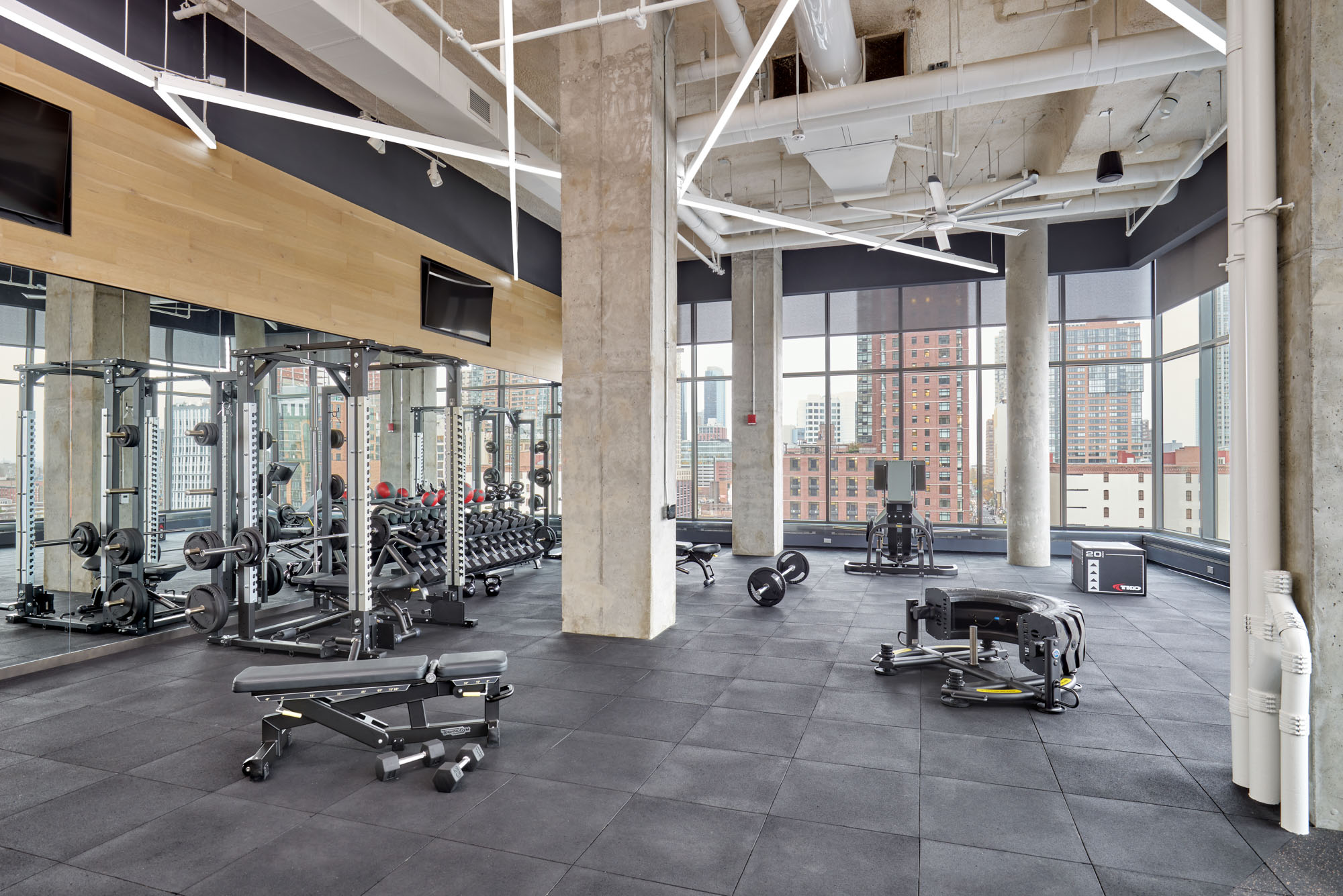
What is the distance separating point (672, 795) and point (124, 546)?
5050 mm

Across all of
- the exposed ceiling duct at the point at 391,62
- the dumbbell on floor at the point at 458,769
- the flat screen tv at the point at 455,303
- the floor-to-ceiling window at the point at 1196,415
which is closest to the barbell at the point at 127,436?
the flat screen tv at the point at 455,303

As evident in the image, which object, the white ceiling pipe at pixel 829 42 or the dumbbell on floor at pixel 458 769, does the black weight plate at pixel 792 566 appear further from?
the dumbbell on floor at pixel 458 769

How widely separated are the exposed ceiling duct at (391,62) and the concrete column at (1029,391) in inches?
275

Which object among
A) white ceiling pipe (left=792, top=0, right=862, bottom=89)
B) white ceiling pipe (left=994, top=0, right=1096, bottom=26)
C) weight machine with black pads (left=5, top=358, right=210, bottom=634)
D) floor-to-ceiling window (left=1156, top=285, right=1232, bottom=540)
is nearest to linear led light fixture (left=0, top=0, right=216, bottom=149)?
weight machine with black pads (left=5, top=358, right=210, bottom=634)

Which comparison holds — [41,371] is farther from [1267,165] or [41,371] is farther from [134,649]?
[1267,165]

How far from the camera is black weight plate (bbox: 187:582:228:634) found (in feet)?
16.6

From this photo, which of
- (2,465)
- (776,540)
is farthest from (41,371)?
(776,540)

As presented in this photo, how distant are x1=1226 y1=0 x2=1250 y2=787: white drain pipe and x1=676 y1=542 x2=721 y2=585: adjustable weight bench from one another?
585 cm

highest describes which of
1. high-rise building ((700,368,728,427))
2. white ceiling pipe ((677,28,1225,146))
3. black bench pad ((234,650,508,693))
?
white ceiling pipe ((677,28,1225,146))

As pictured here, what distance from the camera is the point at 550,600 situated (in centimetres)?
743

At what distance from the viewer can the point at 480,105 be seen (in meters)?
6.66

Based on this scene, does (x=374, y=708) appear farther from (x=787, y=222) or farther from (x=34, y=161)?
(x=787, y=222)

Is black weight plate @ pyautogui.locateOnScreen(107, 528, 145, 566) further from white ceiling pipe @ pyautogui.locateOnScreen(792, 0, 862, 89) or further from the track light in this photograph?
white ceiling pipe @ pyautogui.locateOnScreen(792, 0, 862, 89)

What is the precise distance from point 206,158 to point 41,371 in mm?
2044
